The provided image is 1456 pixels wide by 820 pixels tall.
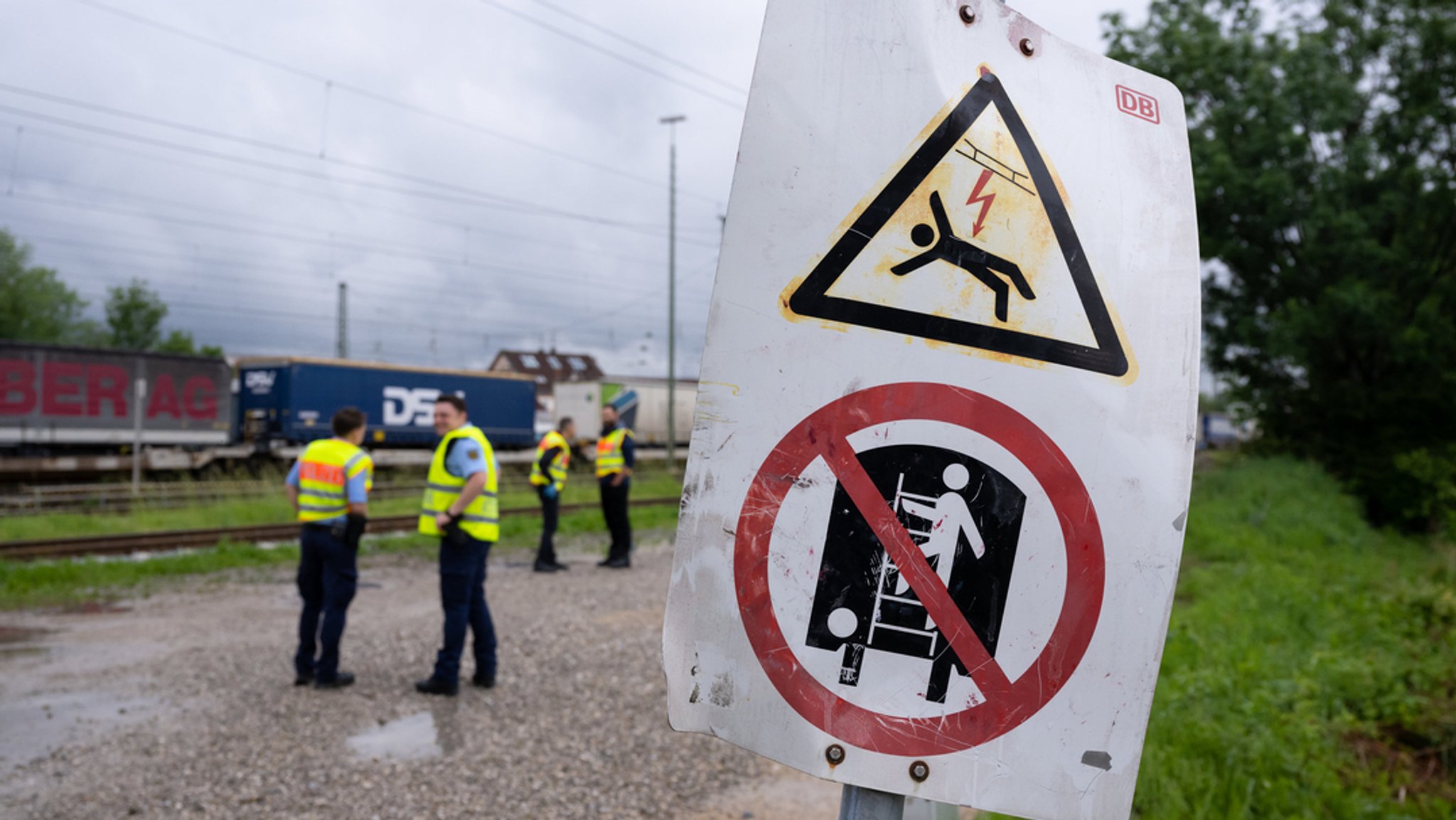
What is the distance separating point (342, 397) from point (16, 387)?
257 inches

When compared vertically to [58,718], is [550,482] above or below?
above

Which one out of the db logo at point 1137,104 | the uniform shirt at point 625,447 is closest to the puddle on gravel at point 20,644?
the uniform shirt at point 625,447

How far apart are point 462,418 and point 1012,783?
556 centimetres

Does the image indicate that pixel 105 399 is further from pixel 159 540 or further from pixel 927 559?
pixel 927 559

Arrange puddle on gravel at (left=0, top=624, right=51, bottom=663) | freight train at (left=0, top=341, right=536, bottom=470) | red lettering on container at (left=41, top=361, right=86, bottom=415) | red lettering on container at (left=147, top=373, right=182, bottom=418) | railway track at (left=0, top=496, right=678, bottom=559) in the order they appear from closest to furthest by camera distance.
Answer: puddle on gravel at (left=0, top=624, right=51, bottom=663), railway track at (left=0, top=496, right=678, bottom=559), freight train at (left=0, top=341, right=536, bottom=470), red lettering on container at (left=41, top=361, right=86, bottom=415), red lettering on container at (left=147, top=373, right=182, bottom=418)

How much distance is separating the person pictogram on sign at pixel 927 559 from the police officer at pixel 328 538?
17.8 ft

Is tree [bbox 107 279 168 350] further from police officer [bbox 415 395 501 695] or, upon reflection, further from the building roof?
police officer [bbox 415 395 501 695]

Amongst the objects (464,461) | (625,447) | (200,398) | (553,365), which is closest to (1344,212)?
(625,447)

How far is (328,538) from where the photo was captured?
603 cm

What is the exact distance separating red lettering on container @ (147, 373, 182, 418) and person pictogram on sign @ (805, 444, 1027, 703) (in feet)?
76.4

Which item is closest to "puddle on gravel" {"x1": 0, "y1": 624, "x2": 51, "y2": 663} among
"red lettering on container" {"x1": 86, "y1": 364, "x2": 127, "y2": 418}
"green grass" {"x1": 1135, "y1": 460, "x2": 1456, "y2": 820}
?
"green grass" {"x1": 1135, "y1": 460, "x2": 1456, "y2": 820}

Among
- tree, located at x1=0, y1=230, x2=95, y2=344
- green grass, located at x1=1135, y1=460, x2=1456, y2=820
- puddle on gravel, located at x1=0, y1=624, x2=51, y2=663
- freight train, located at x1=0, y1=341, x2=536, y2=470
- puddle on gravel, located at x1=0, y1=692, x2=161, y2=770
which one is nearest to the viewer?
green grass, located at x1=1135, y1=460, x2=1456, y2=820

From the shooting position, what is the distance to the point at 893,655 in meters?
1.12

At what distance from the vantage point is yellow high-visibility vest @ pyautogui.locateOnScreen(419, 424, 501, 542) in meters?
5.86
